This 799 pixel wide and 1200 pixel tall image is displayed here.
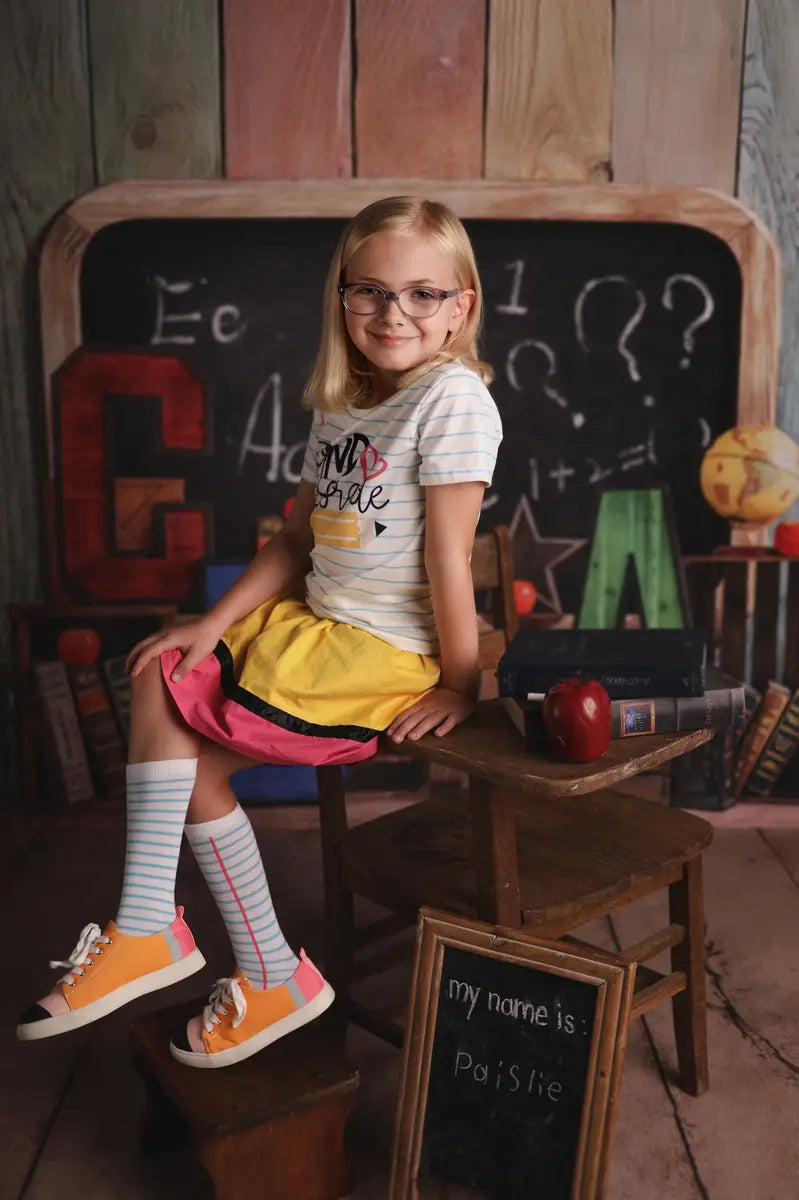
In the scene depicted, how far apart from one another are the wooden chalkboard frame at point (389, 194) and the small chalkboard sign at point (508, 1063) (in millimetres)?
2005

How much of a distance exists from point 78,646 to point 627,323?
170cm

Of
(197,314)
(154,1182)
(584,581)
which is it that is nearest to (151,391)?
(197,314)

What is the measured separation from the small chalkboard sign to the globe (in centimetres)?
173

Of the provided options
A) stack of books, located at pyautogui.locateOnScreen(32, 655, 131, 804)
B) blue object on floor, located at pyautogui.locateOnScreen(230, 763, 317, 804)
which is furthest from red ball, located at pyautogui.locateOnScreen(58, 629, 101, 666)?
blue object on floor, located at pyautogui.locateOnScreen(230, 763, 317, 804)

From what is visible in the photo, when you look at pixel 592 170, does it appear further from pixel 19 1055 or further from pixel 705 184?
pixel 19 1055

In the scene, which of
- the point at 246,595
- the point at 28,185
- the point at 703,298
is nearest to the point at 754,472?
the point at 703,298

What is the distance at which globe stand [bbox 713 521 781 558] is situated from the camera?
9.45 ft

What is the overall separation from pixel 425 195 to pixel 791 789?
6.07 feet

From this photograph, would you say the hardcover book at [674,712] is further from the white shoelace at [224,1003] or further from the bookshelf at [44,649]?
the bookshelf at [44,649]

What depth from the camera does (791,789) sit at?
9.78 feet

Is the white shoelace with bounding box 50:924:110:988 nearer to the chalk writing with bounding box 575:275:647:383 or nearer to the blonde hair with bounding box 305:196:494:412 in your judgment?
the blonde hair with bounding box 305:196:494:412

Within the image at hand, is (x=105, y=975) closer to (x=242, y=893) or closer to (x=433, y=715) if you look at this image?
(x=242, y=893)

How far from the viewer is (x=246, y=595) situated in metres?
1.74

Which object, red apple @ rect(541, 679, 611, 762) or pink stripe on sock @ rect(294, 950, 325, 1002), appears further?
pink stripe on sock @ rect(294, 950, 325, 1002)
